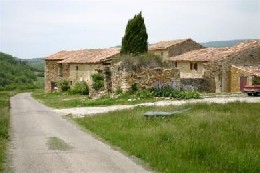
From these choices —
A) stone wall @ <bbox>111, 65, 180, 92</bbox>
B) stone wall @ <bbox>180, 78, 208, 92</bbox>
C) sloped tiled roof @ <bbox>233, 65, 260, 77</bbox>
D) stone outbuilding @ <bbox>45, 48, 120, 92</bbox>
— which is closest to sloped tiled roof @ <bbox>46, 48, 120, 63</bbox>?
stone outbuilding @ <bbox>45, 48, 120, 92</bbox>

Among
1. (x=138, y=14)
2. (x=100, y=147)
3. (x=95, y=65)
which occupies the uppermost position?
(x=138, y=14)

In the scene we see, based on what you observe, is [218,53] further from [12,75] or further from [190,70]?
[12,75]

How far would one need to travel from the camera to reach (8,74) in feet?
317

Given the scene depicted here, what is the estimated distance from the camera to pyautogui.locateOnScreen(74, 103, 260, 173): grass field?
10.4 metres

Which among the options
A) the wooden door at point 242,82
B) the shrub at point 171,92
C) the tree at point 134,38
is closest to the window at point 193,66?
the tree at point 134,38

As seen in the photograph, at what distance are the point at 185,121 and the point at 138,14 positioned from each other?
2825 cm

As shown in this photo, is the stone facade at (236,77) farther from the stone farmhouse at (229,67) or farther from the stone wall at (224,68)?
the stone wall at (224,68)

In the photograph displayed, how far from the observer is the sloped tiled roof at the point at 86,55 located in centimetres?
5266

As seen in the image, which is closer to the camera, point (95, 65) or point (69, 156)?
point (69, 156)

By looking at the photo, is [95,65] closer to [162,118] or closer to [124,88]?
[124,88]

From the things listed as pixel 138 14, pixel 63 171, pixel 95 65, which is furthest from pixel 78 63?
pixel 63 171

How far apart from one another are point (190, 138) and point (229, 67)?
31.0m

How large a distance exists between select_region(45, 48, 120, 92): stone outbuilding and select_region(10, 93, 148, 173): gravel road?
30880mm

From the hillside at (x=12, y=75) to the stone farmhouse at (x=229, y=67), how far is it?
163ft
